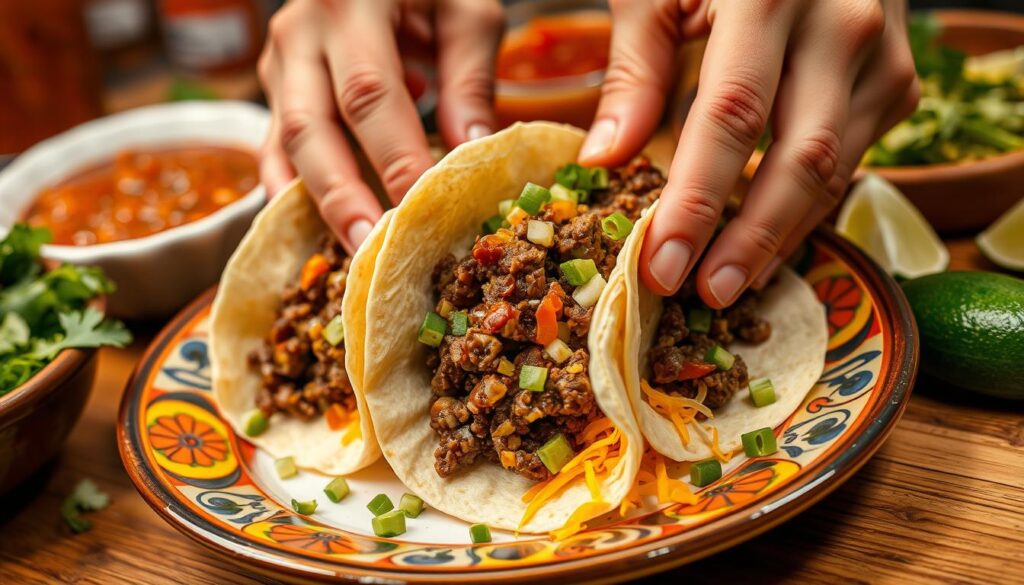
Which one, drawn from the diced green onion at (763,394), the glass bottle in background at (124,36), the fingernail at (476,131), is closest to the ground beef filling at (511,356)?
the diced green onion at (763,394)

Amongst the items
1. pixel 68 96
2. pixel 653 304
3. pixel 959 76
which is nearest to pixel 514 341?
pixel 653 304

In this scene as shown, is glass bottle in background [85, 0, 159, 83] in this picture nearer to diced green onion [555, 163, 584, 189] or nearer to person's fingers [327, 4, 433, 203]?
person's fingers [327, 4, 433, 203]

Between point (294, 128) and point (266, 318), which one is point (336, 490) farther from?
point (294, 128)

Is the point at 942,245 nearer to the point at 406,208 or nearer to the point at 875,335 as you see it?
the point at 875,335

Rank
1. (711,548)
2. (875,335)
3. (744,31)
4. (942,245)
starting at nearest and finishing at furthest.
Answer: (711,548) < (744,31) < (875,335) < (942,245)

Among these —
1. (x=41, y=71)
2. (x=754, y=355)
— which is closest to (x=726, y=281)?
(x=754, y=355)

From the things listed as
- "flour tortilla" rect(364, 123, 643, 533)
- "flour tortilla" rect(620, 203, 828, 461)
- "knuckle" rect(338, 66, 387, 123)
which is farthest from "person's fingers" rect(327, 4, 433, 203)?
"flour tortilla" rect(620, 203, 828, 461)

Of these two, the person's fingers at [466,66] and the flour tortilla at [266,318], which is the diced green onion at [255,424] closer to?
the flour tortilla at [266,318]
